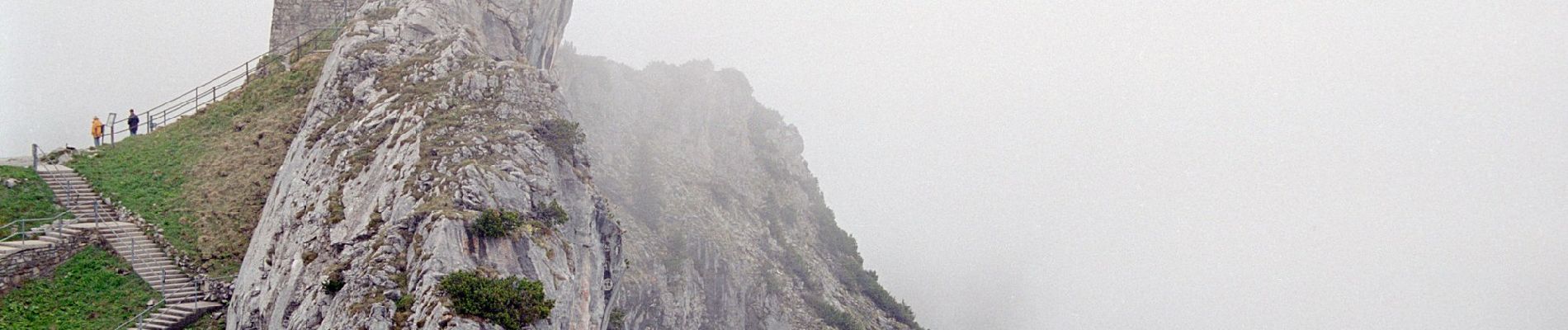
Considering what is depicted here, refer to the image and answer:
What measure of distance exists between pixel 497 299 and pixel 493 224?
261cm

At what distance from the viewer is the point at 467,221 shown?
73.2 feet

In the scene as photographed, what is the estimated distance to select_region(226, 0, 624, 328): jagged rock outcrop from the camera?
70.3 feet

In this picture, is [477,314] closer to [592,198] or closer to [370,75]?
[592,198]

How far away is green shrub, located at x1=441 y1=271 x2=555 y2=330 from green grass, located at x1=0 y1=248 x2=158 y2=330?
11.3 meters

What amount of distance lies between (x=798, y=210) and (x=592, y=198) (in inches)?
1692

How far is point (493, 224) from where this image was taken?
73.8 feet

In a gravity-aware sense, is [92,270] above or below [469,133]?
below

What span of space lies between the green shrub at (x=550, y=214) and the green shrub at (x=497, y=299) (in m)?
3.80

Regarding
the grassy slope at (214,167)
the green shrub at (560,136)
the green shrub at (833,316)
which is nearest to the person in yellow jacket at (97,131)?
the grassy slope at (214,167)

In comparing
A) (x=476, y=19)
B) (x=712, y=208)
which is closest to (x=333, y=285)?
(x=476, y=19)

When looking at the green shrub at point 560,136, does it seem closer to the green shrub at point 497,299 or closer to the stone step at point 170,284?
the green shrub at point 497,299

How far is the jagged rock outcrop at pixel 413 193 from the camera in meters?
21.4

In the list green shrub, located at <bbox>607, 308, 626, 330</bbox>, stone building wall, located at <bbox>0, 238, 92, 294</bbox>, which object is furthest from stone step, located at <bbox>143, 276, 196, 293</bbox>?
green shrub, located at <bbox>607, 308, 626, 330</bbox>

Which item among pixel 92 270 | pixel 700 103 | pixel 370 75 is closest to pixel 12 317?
pixel 92 270
